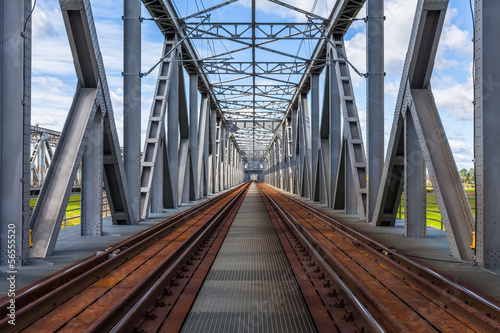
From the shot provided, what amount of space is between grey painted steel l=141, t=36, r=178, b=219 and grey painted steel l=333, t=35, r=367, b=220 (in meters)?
7.62

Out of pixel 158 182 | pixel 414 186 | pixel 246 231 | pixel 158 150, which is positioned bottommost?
pixel 246 231

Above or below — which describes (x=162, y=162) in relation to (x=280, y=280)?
above

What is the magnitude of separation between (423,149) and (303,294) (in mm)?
5238

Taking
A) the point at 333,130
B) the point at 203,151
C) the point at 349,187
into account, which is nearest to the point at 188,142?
the point at 203,151

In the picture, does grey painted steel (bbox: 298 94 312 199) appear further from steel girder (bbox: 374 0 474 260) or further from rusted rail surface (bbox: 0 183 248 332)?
rusted rail surface (bbox: 0 183 248 332)

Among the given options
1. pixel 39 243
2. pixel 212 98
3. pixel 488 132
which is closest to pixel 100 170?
pixel 39 243

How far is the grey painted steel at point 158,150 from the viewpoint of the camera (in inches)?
632

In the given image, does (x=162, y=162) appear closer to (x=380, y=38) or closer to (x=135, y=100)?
(x=135, y=100)

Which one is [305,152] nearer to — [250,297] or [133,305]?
[250,297]

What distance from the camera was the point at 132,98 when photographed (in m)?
14.6

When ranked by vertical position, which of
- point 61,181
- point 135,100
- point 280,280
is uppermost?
point 135,100

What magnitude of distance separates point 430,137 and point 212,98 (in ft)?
99.8

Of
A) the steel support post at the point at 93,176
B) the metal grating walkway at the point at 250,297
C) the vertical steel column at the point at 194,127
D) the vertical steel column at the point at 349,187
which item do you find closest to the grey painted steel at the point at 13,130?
the metal grating walkway at the point at 250,297

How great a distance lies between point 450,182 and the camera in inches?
332
